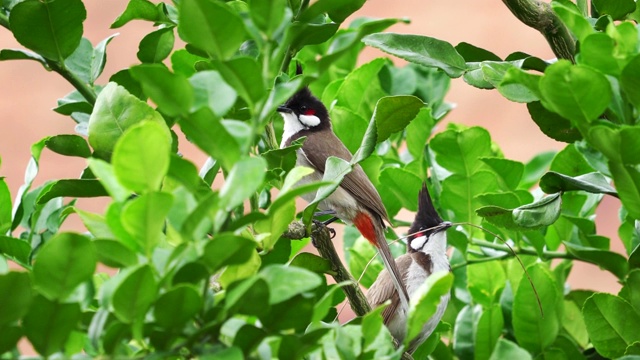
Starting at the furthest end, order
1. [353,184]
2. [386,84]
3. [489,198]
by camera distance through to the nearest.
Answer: [353,184] → [386,84] → [489,198]

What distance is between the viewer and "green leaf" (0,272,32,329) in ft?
2.06

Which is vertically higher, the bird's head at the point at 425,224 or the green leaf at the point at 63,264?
the green leaf at the point at 63,264

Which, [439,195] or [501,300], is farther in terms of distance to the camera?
[439,195]

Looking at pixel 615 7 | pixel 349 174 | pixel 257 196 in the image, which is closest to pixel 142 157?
pixel 257 196

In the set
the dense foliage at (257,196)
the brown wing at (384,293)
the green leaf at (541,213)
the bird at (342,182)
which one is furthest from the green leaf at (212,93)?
the brown wing at (384,293)

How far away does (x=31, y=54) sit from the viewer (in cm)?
110

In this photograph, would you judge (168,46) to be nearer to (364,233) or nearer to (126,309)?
(126,309)

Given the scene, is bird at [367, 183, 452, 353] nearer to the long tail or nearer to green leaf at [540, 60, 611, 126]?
the long tail

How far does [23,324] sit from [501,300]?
0.88 meters

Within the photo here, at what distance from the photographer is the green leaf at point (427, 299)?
724mm

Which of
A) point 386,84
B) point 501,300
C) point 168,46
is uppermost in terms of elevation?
point 168,46

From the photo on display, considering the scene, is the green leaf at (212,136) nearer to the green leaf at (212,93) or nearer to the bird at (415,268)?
the green leaf at (212,93)

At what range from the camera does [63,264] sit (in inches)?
25.2

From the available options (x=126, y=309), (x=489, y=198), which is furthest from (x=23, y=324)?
(x=489, y=198)
